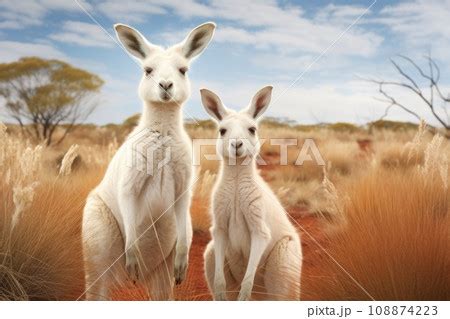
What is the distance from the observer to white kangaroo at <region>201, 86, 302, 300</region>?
14.0 feet

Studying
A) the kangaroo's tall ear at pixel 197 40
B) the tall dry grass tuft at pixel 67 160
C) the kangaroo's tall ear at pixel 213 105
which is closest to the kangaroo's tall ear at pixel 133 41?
the kangaroo's tall ear at pixel 197 40

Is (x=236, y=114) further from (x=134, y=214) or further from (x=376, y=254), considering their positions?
(x=376, y=254)

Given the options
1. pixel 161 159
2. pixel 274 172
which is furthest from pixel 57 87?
pixel 161 159

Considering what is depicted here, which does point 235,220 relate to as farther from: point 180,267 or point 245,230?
point 180,267

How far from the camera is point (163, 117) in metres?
4.50

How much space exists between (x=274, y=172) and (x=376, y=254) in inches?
155

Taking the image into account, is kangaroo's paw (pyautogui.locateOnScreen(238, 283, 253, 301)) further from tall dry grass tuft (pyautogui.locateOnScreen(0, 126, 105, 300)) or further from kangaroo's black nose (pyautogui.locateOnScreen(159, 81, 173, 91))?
kangaroo's black nose (pyautogui.locateOnScreen(159, 81, 173, 91))

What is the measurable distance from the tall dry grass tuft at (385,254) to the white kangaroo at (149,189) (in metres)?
1.03

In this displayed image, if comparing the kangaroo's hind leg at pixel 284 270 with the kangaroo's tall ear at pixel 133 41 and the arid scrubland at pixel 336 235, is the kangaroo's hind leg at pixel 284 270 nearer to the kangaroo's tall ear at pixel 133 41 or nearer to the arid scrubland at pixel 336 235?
the arid scrubland at pixel 336 235

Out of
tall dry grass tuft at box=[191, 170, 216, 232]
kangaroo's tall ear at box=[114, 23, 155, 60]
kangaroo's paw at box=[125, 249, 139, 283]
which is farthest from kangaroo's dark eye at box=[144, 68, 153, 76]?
tall dry grass tuft at box=[191, 170, 216, 232]

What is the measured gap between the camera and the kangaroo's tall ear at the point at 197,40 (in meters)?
4.34
